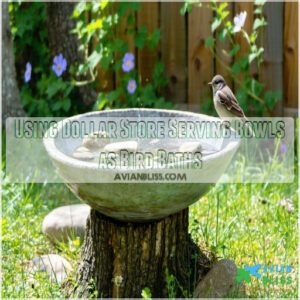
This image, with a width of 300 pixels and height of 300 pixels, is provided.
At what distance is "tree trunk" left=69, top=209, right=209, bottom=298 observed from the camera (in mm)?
3689

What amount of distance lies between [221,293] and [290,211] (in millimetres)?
1061

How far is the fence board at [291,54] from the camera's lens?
6191 mm

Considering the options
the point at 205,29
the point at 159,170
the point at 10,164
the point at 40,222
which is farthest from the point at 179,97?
the point at 159,170

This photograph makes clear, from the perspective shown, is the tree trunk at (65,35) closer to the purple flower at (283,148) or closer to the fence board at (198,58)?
the fence board at (198,58)

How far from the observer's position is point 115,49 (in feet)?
20.4

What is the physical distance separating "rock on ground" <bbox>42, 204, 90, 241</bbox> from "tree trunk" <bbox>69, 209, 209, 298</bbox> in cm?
82

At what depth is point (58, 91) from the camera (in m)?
6.81

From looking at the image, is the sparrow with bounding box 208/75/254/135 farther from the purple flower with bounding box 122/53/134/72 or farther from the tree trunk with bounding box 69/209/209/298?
the purple flower with bounding box 122/53/134/72

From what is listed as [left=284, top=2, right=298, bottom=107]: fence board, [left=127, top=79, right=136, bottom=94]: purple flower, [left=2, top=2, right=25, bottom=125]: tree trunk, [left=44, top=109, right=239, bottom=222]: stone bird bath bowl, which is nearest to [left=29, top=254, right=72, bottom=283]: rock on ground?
[left=44, top=109, right=239, bottom=222]: stone bird bath bowl

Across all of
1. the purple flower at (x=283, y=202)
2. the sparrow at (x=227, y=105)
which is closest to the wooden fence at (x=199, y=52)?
the purple flower at (x=283, y=202)

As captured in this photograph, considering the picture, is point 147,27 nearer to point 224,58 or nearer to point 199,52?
point 199,52

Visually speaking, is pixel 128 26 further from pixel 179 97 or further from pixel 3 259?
pixel 3 259

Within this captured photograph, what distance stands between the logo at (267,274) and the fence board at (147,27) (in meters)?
2.98

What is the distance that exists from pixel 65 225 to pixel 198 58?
256cm
